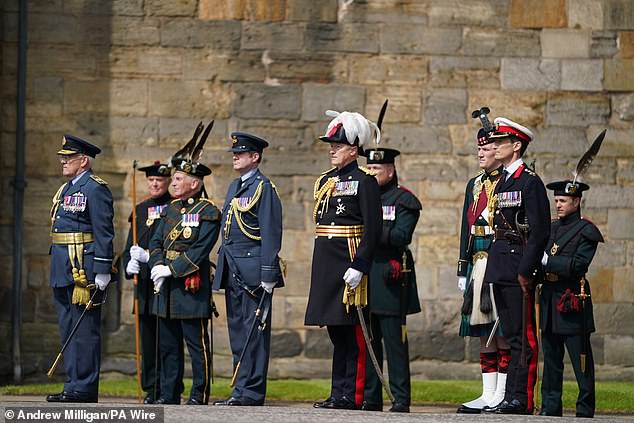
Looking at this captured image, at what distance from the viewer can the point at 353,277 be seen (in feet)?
30.5

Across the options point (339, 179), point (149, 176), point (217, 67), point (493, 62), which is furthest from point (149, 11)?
point (339, 179)

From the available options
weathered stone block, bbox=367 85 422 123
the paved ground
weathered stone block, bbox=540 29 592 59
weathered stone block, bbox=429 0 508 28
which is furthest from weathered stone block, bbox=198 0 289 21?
the paved ground

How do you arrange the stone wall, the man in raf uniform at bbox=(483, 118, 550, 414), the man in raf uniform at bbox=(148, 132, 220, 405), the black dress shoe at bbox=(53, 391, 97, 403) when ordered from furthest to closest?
the stone wall → the man in raf uniform at bbox=(148, 132, 220, 405) → the black dress shoe at bbox=(53, 391, 97, 403) → the man in raf uniform at bbox=(483, 118, 550, 414)

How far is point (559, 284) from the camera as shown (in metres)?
10.3

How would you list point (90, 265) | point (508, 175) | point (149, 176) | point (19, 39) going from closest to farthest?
point (508, 175) < point (90, 265) < point (149, 176) < point (19, 39)

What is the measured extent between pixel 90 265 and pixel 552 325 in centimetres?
317

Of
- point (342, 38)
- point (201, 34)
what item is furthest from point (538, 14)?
point (201, 34)

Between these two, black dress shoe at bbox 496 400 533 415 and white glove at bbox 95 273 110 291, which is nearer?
black dress shoe at bbox 496 400 533 415

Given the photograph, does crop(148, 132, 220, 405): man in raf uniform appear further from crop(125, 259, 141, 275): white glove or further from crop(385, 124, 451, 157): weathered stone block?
crop(385, 124, 451, 157): weathered stone block

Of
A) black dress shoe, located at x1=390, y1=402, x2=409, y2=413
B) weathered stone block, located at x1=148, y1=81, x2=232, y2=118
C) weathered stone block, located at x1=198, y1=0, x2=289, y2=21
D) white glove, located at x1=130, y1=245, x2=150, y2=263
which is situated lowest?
black dress shoe, located at x1=390, y1=402, x2=409, y2=413

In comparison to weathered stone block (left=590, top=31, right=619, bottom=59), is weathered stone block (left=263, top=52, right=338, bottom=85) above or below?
below

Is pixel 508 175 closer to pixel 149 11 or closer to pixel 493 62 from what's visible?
pixel 493 62

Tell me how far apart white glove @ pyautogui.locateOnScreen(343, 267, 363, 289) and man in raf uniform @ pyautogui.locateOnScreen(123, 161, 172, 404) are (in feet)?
6.66

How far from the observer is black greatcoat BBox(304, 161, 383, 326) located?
9375mm
